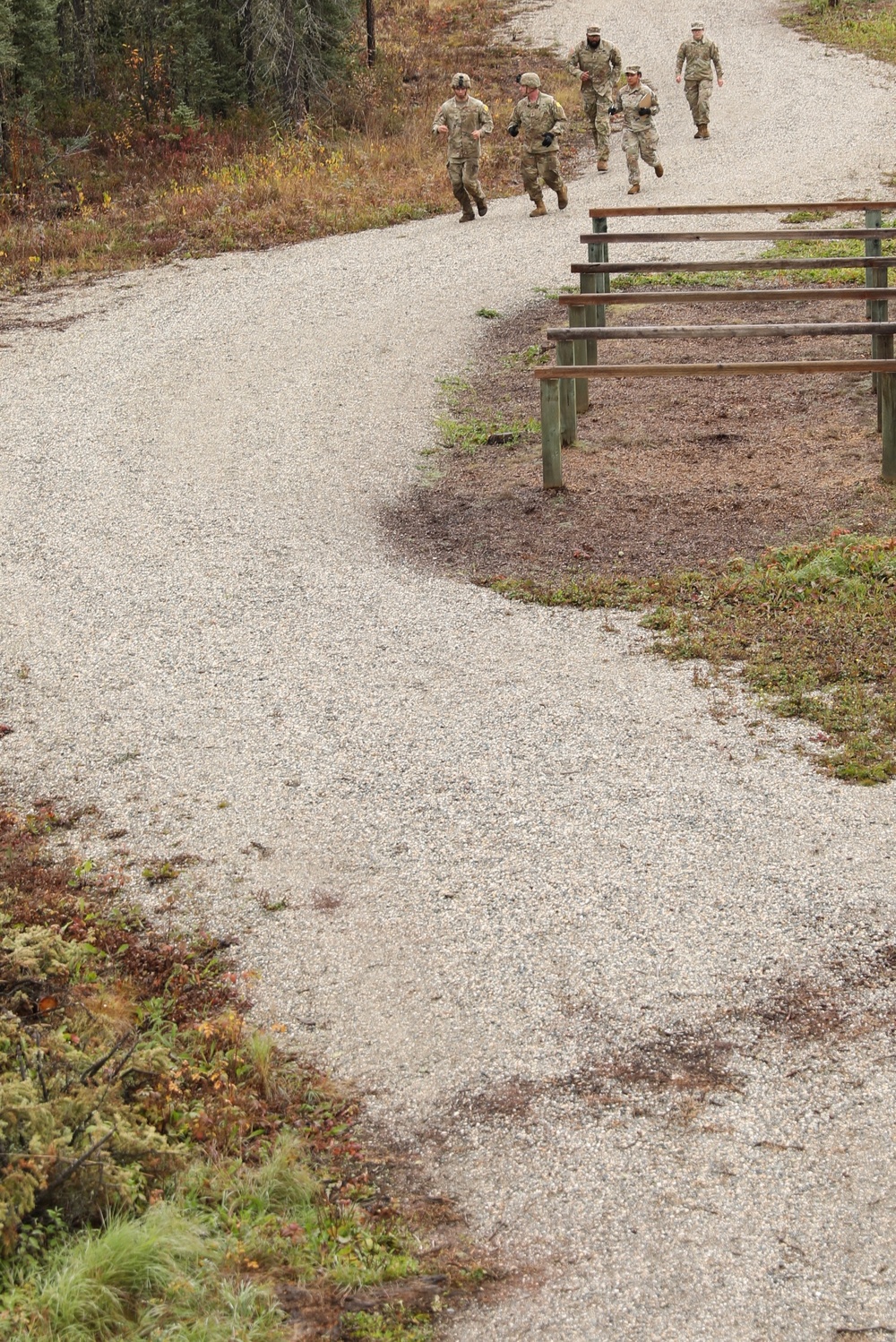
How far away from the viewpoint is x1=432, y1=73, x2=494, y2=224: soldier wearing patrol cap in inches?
747

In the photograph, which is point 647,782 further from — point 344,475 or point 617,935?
point 344,475

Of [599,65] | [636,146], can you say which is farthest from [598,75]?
[636,146]

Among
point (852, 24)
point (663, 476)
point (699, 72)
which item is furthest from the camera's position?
point (852, 24)

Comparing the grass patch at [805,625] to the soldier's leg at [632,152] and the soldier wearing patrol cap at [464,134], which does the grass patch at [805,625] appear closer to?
the soldier wearing patrol cap at [464,134]

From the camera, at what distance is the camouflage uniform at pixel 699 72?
23.1 metres

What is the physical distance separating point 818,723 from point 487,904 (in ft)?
7.53

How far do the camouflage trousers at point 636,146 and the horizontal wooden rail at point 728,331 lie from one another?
10.9 m

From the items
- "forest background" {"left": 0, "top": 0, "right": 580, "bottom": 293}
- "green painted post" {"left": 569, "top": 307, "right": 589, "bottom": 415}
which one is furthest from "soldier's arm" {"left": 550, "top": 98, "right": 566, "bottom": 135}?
"green painted post" {"left": 569, "top": 307, "right": 589, "bottom": 415}

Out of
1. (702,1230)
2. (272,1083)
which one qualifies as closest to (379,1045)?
(272,1083)

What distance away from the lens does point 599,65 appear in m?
22.2

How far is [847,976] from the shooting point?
5.14 metres

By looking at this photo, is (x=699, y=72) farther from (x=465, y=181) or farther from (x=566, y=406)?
(x=566, y=406)

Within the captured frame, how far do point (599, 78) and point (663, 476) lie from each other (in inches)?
540

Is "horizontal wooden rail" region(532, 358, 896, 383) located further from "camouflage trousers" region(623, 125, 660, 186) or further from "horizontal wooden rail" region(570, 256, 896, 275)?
"camouflage trousers" region(623, 125, 660, 186)
